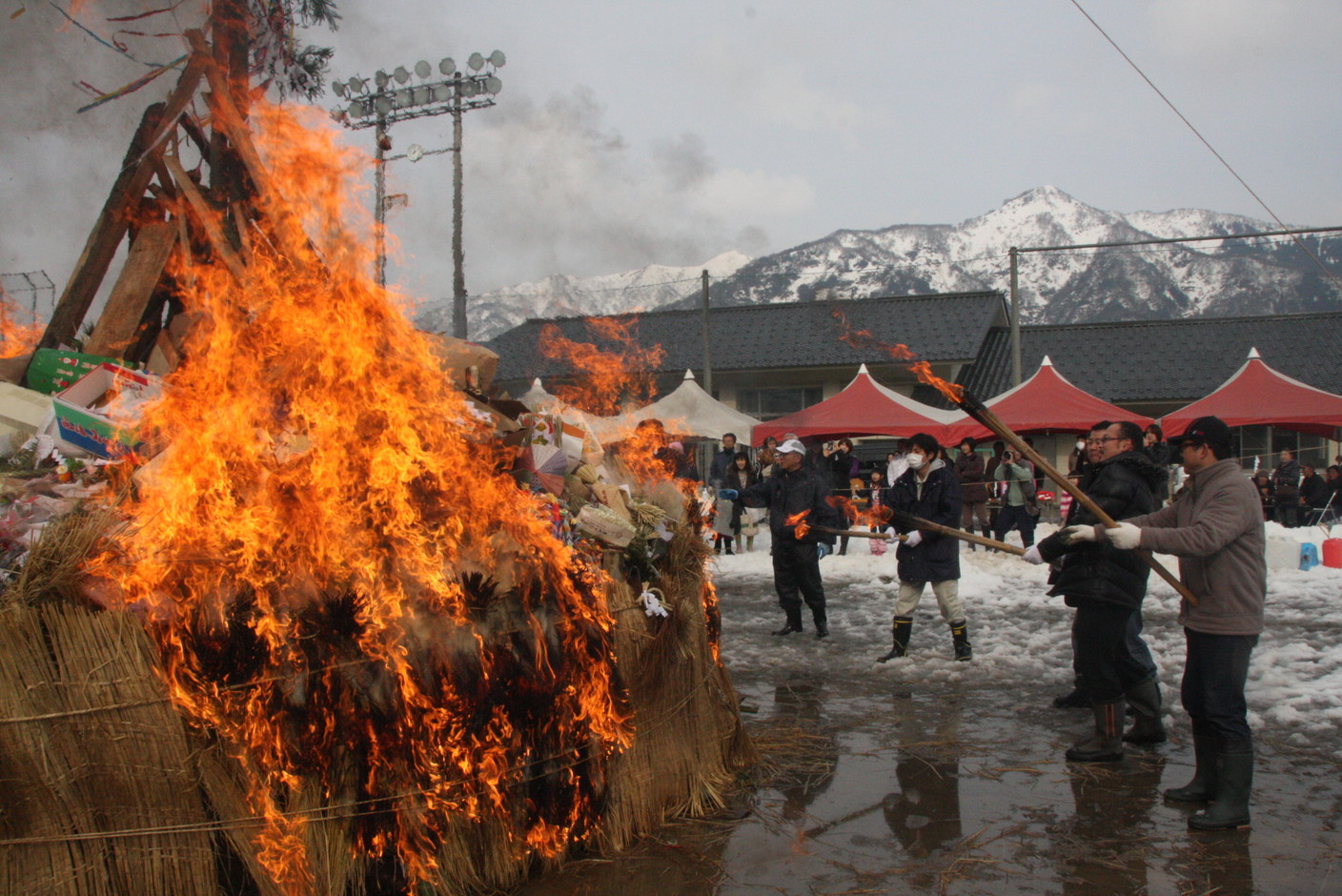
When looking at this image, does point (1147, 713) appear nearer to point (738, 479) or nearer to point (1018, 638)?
point (1018, 638)

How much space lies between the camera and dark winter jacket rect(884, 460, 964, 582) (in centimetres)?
751

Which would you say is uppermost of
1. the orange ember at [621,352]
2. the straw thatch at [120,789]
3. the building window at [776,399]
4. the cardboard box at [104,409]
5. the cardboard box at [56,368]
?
the orange ember at [621,352]

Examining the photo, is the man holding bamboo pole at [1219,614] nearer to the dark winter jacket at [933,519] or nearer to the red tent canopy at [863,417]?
the dark winter jacket at [933,519]

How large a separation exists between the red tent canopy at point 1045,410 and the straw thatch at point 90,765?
13.9m

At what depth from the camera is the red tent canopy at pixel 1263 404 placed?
15.5 metres

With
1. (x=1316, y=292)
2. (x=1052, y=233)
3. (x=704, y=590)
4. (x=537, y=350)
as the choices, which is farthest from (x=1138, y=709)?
(x=1052, y=233)

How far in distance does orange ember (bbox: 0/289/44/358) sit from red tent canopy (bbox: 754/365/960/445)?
451 inches

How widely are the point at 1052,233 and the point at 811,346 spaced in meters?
176

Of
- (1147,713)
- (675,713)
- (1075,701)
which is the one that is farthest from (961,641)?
(675,713)

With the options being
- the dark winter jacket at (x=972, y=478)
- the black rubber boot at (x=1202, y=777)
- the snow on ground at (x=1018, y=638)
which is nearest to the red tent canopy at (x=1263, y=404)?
the snow on ground at (x=1018, y=638)

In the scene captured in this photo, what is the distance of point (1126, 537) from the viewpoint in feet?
15.3

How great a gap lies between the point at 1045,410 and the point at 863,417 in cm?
288

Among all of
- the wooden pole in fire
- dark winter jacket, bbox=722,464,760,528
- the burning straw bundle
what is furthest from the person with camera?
the burning straw bundle

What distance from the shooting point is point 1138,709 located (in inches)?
220
